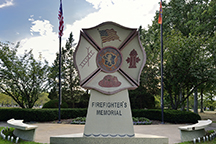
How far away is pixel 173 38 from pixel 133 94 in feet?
23.7

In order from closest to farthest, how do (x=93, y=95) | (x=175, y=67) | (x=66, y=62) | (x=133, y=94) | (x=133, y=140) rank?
(x=133, y=140), (x=93, y=95), (x=175, y=67), (x=133, y=94), (x=66, y=62)

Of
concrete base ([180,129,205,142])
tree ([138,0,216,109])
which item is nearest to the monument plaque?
concrete base ([180,129,205,142])

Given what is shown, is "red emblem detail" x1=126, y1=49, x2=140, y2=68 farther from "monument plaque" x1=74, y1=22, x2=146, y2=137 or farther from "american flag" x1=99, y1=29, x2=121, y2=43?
"american flag" x1=99, y1=29, x2=121, y2=43

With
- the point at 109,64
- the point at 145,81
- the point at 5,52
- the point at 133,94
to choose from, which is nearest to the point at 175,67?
the point at 145,81

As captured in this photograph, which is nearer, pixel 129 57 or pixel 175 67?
pixel 129 57

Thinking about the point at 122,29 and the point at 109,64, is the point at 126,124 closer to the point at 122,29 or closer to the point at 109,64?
the point at 109,64

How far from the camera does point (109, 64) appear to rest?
762cm

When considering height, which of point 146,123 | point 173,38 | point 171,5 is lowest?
point 146,123

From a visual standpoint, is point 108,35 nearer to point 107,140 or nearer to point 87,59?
point 87,59

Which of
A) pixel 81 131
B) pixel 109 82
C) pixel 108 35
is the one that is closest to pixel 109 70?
pixel 109 82

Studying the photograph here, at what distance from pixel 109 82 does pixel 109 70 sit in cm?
49

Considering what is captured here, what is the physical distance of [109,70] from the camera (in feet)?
24.9

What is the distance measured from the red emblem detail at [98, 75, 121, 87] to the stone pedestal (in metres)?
0.37

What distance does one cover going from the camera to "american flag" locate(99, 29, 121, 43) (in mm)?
7730
